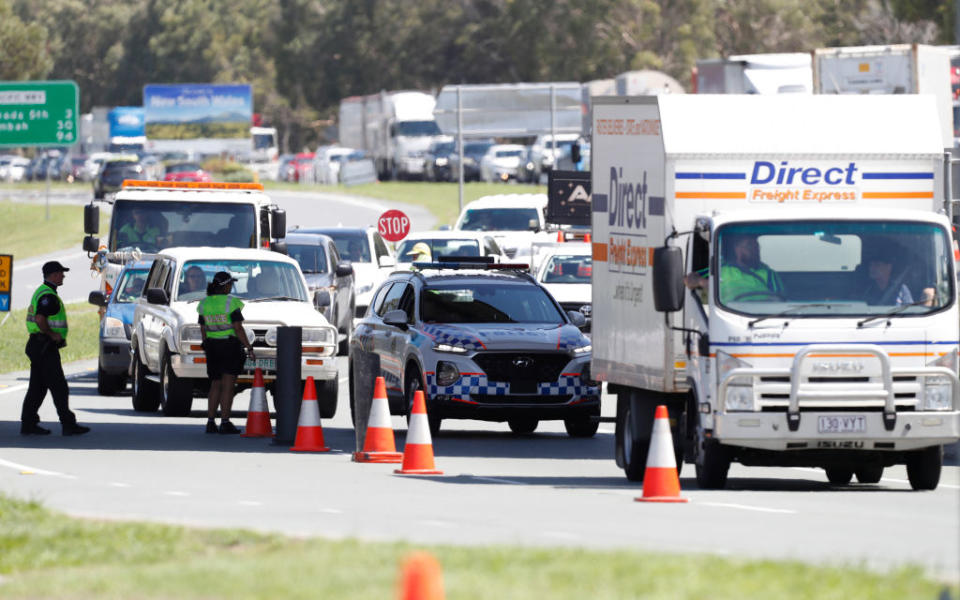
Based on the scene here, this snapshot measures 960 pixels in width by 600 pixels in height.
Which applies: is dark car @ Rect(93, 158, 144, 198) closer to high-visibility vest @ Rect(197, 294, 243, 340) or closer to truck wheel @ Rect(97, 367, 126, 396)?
truck wheel @ Rect(97, 367, 126, 396)

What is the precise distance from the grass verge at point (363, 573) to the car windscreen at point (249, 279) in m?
11.6

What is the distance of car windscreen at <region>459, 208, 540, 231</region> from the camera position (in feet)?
128

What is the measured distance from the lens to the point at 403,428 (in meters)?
21.6

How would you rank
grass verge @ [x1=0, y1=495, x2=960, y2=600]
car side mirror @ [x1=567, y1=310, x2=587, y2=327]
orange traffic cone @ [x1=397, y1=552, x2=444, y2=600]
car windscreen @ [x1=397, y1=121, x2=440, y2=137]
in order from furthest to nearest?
car windscreen @ [x1=397, y1=121, x2=440, y2=137] → car side mirror @ [x1=567, y1=310, x2=587, y2=327] → grass verge @ [x1=0, y1=495, x2=960, y2=600] → orange traffic cone @ [x1=397, y1=552, x2=444, y2=600]

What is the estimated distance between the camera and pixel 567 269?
28891 mm

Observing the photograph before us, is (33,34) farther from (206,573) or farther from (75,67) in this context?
(206,573)

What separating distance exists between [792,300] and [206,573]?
608cm

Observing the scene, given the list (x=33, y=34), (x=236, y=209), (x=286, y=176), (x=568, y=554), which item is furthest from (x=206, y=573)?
(x=286, y=176)

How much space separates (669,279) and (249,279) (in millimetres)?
9610

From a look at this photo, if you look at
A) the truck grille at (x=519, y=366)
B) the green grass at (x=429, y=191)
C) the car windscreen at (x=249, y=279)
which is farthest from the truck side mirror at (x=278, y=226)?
the green grass at (x=429, y=191)

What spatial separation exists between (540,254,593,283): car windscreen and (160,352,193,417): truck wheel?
7.67m

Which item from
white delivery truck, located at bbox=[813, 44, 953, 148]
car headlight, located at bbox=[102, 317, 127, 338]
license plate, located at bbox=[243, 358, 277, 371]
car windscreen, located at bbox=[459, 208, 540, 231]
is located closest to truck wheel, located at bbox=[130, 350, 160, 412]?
car headlight, located at bbox=[102, 317, 127, 338]

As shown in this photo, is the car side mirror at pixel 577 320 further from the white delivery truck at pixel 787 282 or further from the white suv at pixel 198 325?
the white delivery truck at pixel 787 282

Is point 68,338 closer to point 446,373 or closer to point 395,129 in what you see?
point 446,373
